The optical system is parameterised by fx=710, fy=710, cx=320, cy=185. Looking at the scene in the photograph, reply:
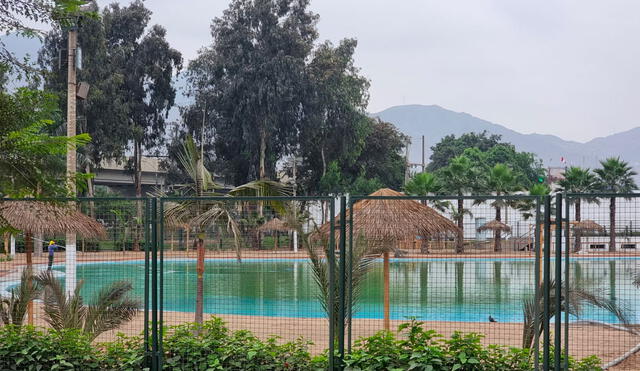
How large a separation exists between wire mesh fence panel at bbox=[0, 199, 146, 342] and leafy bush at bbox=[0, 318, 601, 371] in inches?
11.2

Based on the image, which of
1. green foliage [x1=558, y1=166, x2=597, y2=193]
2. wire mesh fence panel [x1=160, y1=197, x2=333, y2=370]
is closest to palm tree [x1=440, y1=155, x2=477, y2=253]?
green foliage [x1=558, y1=166, x2=597, y2=193]

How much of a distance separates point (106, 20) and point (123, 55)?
9.48ft

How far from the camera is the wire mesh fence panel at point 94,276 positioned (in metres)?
7.02

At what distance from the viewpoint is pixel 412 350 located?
20.8 ft

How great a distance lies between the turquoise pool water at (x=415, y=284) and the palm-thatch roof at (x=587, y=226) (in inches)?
10.3

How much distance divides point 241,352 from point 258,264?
0.84 metres

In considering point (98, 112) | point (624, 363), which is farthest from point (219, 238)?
point (98, 112)

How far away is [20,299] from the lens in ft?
24.9

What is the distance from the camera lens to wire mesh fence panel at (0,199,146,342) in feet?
23.0

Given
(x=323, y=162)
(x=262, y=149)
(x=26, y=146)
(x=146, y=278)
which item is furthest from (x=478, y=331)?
(x=323, y=162)

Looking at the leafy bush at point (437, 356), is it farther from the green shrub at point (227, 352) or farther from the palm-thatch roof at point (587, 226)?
the palm-thatch roof at point (587, 226)

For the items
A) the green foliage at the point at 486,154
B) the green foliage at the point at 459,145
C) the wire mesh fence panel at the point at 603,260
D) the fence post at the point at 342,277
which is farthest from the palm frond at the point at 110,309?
the green foliage at the point at 459,145

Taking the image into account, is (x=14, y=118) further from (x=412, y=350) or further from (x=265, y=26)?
(x=265, y=26)

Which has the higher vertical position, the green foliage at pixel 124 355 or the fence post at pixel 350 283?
the fence post at pixel 350 283
